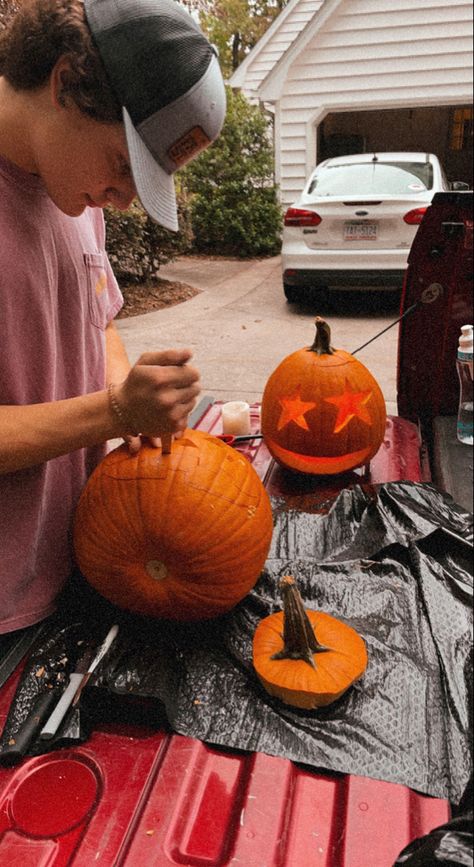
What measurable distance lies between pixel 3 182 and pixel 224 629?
1.02 meters

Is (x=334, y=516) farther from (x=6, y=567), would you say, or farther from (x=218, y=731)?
(x=6, y=567)

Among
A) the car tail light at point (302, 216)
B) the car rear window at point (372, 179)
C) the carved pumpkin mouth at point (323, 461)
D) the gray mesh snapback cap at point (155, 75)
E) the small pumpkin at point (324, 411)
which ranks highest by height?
the gray mesh snapback cap at point (155, 75)

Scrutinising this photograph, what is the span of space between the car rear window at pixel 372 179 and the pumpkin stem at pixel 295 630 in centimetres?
72

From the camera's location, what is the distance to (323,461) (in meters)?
2.02

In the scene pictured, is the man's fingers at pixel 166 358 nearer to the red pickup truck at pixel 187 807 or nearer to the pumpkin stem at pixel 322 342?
the red pickup truck at pixel 187 807

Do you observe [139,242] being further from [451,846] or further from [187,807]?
[451,846]

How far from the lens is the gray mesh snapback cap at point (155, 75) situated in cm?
90

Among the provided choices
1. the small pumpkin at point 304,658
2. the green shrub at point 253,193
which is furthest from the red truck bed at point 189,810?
the green shrub at point 253,193

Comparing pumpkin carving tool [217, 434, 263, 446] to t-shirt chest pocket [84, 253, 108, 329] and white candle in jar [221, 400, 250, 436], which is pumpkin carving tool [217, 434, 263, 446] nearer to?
white candle in jar [221, 400, 250, 436]

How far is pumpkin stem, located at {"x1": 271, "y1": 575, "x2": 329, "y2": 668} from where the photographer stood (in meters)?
1.19

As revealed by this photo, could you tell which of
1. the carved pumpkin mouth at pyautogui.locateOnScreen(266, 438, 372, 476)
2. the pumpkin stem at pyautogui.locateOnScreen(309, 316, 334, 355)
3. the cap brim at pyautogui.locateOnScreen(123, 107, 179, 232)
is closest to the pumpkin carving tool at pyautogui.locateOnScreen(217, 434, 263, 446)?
the carved pumpkin mouth at pyautogui.locateOnScreen(266, 438, 372, 476)

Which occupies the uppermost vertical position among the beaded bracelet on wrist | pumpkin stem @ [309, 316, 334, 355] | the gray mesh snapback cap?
the gray mesh snapback cap

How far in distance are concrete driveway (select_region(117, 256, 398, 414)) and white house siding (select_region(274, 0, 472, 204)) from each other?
9.77 feet

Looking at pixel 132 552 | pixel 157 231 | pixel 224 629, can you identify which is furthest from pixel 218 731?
pixel 157 231
